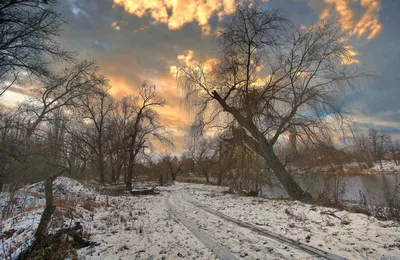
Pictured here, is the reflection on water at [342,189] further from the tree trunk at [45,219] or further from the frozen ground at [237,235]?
the tree trunk at [45,219]

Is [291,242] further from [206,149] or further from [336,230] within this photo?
[206,149]

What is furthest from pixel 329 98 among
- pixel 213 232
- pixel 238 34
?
pixel 213 232

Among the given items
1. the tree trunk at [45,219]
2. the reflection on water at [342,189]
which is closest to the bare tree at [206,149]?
the reflection on water at [342,189]

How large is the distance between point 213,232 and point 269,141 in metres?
6.10

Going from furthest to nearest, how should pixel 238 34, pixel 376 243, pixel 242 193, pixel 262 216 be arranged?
pixel 242 193, pixel 238 34, pixel 262 216, pixel 376 243

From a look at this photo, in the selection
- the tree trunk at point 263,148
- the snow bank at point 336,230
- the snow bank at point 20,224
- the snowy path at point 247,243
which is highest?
the tree trunk at point 263,148

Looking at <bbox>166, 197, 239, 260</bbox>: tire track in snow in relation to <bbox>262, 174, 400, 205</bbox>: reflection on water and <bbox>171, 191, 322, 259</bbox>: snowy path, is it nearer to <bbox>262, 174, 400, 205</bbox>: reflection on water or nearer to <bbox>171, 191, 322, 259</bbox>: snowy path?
<bbox>171, 191, 322, 259</bbox>: snowy path

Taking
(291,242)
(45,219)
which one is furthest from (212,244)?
(45,219)

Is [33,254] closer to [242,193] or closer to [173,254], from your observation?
[173,254]

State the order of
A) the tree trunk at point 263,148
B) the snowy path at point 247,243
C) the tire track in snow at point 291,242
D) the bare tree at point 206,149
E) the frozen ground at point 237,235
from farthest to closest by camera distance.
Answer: the bare tree at point 206,149 → the tree trunk at point 263,148 → the frozen ground at point 237,235 → the snowy path at point 247,243 → the tire track in snow at point 291,242

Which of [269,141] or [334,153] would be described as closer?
[334,153]

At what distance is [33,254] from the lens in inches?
157

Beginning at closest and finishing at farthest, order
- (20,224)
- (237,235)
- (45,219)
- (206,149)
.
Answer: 1. (45,219)
2. (237,235)
3. (20,224)
4. (206,149)

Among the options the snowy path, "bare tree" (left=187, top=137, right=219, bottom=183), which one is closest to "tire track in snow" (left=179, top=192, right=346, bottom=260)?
the snowy path
